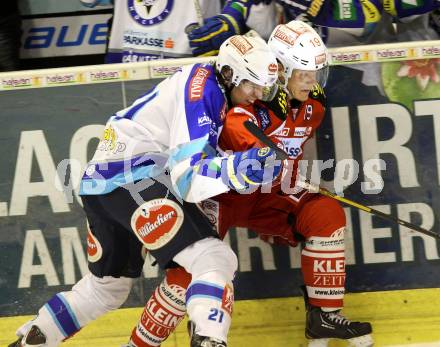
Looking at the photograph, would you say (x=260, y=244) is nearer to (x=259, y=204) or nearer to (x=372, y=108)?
(x=259, y=204)

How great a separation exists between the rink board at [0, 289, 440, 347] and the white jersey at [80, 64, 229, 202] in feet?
2.59

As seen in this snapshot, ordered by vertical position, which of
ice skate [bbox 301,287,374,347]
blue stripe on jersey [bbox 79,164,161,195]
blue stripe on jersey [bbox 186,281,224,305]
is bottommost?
ice skate [bbox 301,287,374,347]

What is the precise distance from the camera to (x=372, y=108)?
478 centimetres

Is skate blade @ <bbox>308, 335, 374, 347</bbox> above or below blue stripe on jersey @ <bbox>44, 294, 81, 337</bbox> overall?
below

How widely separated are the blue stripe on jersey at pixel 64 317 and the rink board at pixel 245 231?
0.39 m

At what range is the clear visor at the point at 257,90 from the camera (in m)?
4.29

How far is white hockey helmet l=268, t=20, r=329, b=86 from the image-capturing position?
444 centimetres

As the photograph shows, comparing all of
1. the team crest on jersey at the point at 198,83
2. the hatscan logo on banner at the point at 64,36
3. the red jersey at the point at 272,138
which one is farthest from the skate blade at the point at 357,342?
the hatscan logo on banner at the point at 64,36

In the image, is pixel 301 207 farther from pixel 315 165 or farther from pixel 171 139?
pixel 171 139

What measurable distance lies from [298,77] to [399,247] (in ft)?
2.94

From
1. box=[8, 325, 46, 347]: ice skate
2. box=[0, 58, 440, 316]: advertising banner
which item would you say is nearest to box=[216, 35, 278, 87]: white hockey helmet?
box=[0, 58, 440, 316]: advertising banner

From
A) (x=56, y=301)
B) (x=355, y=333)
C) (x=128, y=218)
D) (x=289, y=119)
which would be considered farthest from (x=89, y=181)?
(x=355, y=333)

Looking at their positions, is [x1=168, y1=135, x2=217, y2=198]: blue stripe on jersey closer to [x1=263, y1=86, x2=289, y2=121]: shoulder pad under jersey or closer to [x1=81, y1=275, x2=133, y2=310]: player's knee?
[x1=263, y1=86, x2=289, y2=121]: shoulder pad under jersey

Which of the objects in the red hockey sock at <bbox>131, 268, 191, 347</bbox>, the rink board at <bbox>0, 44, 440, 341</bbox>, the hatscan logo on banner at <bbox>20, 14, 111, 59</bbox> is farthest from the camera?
the hatscan logo on banner at <bbox>20, 14, 111, 59</bbox>
